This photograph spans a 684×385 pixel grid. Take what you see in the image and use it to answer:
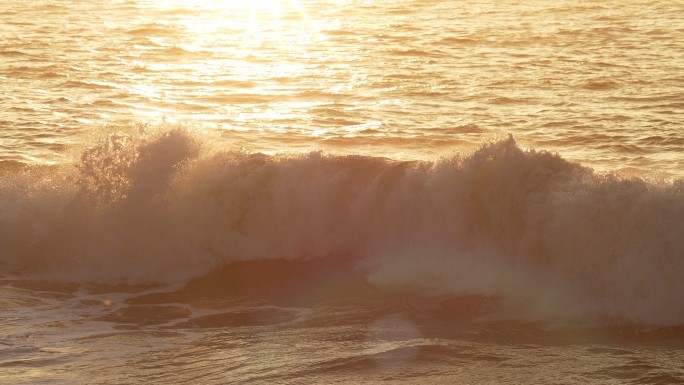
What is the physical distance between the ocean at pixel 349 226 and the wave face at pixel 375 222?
0.10 feet

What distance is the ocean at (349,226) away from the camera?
9.84 m

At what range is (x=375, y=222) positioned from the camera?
43.0ft

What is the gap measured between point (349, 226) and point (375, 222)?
391mm

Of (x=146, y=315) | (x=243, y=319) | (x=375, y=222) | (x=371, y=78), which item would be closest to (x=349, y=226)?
(x=375, y=222)

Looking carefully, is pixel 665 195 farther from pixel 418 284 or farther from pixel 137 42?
pixel 137 42

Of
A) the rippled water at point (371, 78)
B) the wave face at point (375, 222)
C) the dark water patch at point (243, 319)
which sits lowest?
the dark water patch at point (243, 319)

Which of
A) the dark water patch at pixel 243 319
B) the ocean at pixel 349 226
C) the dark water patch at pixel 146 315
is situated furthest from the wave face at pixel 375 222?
the dark water patch at pixel 243 319

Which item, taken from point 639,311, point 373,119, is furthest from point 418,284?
point 373,119

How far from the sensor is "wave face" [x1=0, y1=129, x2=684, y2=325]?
11195mm

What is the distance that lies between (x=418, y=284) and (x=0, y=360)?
4799 millimetres

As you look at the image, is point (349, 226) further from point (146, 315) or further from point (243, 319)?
point (146, 315)

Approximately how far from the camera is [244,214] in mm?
13672

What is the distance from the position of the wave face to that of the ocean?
0.03 metres

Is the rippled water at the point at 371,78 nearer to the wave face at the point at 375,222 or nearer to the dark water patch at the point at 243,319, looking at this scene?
the wave face at the point at 375,222
